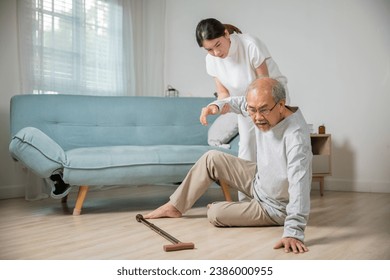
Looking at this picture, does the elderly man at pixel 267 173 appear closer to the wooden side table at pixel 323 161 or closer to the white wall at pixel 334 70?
the wooden side table at pixel 323 161

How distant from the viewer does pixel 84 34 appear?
393 centimetres

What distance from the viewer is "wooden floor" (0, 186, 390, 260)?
1.72 m

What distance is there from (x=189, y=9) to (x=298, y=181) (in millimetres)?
3213

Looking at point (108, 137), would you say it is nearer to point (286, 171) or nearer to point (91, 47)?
point (91, 47)

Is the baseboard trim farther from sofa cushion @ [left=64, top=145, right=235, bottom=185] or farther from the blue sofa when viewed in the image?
sofa cushion @ [left=64, top=145, right=235, bottom=185]

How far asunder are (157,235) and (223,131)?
4.37 feet

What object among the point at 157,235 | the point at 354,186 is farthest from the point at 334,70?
the point at 157,235


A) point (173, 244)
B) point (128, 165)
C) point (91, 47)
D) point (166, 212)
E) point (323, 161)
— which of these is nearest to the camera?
point (173, 244)

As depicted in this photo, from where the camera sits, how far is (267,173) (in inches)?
80.0

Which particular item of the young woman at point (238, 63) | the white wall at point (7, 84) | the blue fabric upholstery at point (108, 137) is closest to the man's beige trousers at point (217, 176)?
the young woman at point (238, 63)

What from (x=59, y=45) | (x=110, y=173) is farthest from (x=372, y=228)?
(x=59, y=45)

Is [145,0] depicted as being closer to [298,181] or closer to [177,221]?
[177,221]

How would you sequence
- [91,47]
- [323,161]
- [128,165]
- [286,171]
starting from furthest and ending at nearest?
[91,47]
[323,161]
[128,165]
[286,171]

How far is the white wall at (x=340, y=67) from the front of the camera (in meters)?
3.77
